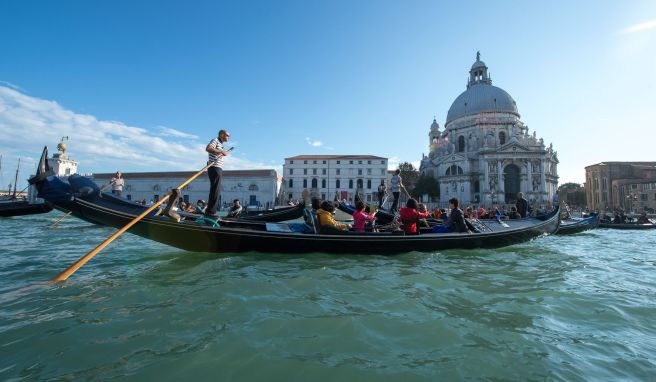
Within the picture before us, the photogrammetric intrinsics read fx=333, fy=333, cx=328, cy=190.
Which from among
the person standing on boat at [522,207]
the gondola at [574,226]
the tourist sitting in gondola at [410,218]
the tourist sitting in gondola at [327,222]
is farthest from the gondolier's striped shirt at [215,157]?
the gondola at [574,226]

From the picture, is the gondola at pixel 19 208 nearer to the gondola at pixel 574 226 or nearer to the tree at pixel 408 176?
the gondola at pixel 574 226

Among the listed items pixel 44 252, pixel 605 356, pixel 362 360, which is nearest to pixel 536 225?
pixel 605 356

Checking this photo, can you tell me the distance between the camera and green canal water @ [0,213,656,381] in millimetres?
1876

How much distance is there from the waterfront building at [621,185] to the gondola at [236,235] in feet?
161

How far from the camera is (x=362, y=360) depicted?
6.43ft

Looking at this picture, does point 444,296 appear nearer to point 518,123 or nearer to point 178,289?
point 178,289

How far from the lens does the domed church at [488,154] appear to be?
145 feet

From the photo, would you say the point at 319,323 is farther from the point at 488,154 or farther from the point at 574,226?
the point at 488,154

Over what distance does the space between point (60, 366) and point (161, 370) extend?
0.57m

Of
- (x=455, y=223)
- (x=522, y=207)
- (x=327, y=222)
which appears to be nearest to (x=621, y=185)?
(x=522, y=207)

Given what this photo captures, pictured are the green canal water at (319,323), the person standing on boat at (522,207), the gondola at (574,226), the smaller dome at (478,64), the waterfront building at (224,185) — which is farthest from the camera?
the smaller dome at (478,64)

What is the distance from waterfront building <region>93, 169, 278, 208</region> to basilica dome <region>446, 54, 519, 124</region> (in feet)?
101

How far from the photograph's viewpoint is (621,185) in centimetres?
4572

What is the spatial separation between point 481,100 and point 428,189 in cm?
1545
